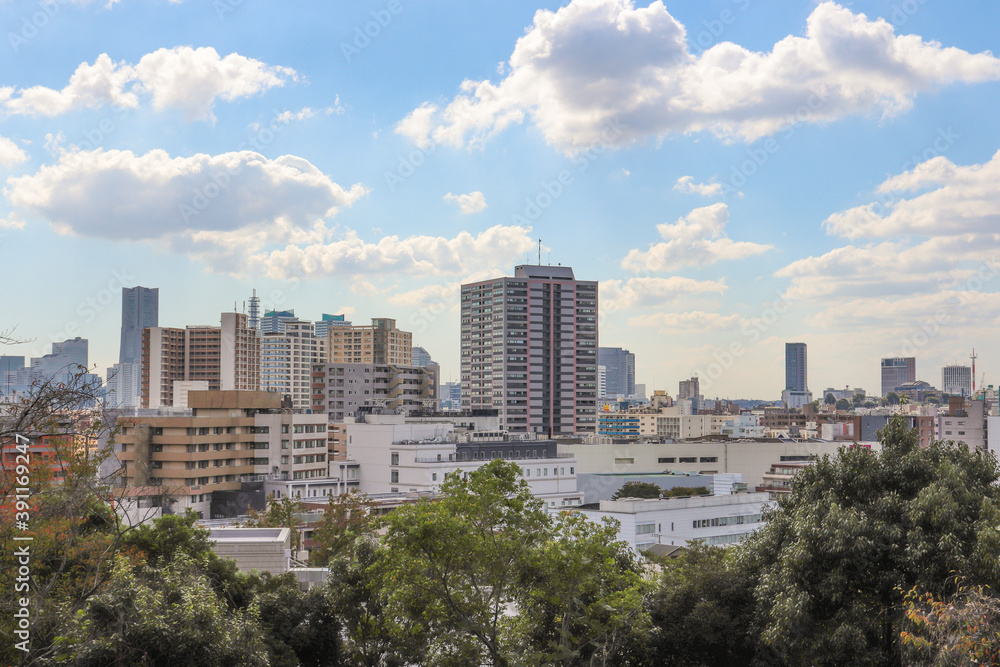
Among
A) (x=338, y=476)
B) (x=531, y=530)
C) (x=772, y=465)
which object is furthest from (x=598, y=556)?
(x=772, y=465)

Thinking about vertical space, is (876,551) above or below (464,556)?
above

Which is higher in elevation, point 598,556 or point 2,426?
point 2,426

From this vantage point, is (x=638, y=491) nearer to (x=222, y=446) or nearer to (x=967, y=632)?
(x=222, y=446)

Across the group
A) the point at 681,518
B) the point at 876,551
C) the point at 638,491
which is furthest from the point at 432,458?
the point at 876,551

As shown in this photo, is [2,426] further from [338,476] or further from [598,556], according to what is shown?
[338,476]

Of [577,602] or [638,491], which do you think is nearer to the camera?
[577,602]

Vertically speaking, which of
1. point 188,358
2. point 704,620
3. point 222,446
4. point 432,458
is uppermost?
point 188,358

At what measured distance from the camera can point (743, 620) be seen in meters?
19.9

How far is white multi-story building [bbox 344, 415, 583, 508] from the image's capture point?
263 feet

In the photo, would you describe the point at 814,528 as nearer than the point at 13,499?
No

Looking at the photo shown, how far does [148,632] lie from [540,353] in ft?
486

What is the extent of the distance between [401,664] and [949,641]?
1259 cm

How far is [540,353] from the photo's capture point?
6378 inches

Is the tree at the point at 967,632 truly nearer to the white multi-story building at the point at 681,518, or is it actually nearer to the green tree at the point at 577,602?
the green tree at the point at 577,602
